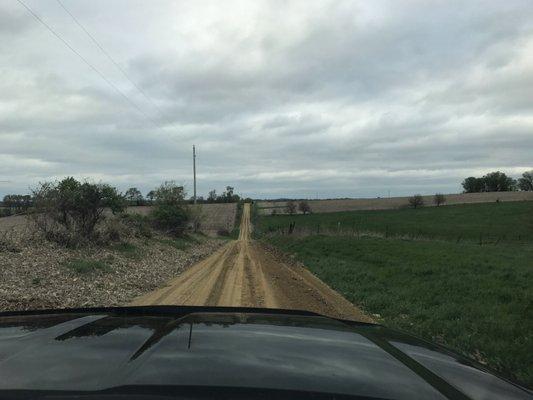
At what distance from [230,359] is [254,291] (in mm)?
12580

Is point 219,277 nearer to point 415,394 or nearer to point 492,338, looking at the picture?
point 492,338

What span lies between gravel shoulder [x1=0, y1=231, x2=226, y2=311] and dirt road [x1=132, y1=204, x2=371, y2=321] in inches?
34.6

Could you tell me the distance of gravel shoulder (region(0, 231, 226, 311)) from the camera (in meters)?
11.9

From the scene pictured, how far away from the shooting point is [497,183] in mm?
134875

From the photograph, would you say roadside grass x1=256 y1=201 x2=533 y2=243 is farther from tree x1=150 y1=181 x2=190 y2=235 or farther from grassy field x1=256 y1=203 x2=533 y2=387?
grassy field x1=256 y1=203 x2=533 y2=387

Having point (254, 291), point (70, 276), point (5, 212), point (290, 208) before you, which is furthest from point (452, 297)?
point (290, 208)

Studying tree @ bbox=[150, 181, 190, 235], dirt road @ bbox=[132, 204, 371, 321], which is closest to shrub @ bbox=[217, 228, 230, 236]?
tree @ bbox=[150, 181, 190, 235]

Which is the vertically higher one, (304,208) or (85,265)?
(304,208)

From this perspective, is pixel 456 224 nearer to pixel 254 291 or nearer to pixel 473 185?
pixel 254 291

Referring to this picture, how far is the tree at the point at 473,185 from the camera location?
138075 millimetres

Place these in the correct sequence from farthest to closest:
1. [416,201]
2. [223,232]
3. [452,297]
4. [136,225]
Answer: [416,201] → [223,232] → [136,225] → [452,297]

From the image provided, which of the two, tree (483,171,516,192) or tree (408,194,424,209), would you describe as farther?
tree (483,171,516,192)

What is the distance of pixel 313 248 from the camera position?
1237 inches

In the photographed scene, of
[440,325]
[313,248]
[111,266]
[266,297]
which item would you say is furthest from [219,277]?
[313,248]
